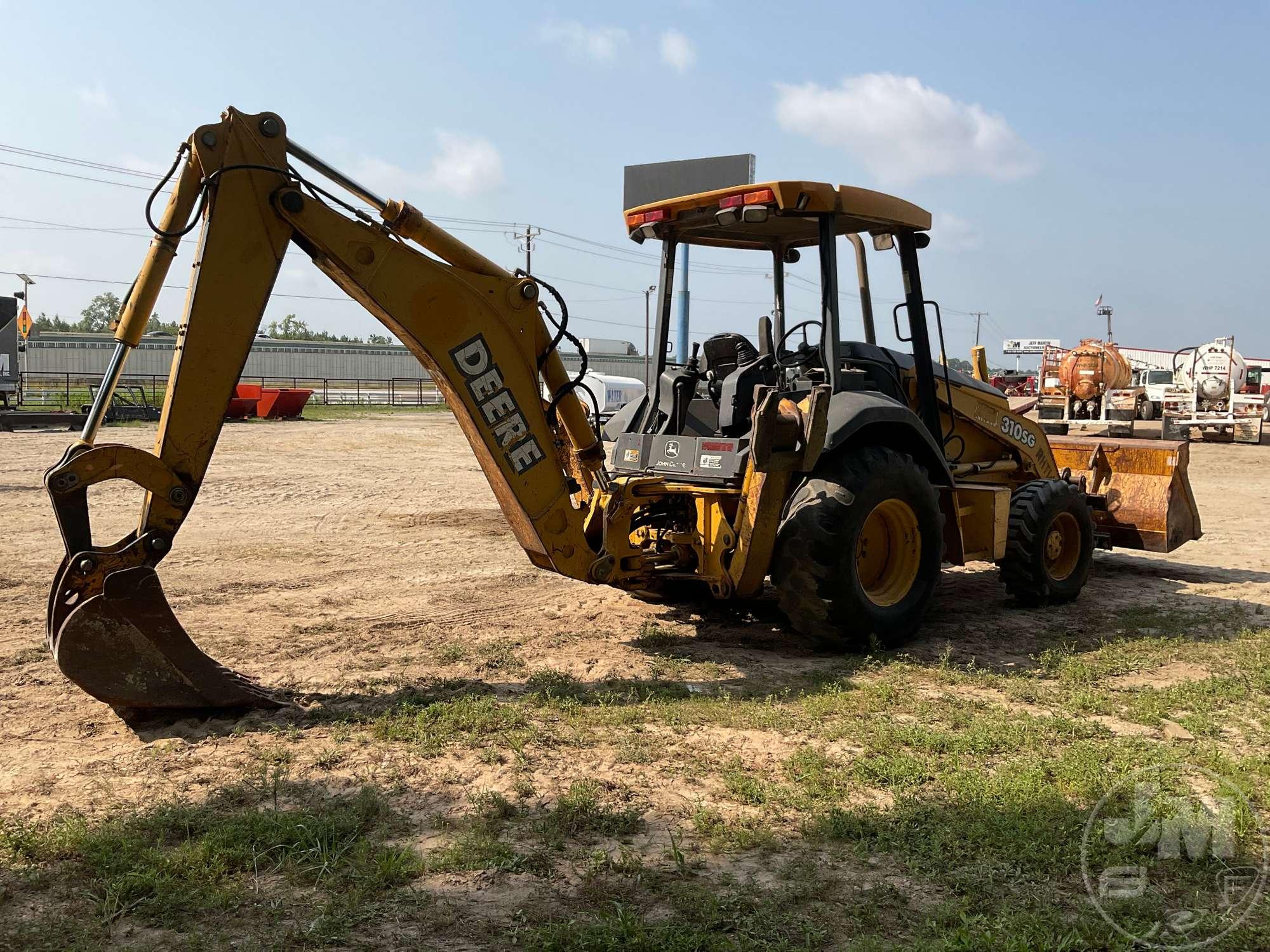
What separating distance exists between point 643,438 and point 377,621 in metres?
2.12

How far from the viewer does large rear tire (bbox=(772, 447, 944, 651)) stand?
5945mm

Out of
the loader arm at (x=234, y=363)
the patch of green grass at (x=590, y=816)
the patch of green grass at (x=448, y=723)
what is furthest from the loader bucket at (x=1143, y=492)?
the patch of green grass at (x=590, y=816)

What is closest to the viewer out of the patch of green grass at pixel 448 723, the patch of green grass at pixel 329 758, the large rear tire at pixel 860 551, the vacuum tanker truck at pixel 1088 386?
the patch of green grass at pixel 329 758

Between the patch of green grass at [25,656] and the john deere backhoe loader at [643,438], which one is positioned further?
the patch of green grass at [25,656]

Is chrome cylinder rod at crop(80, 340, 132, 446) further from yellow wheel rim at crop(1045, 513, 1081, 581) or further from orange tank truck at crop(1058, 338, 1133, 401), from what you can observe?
orange tank truck at crop(1058, 338, 1133, 401)

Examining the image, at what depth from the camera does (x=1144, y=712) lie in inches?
205

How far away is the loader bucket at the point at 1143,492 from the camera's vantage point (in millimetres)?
8773

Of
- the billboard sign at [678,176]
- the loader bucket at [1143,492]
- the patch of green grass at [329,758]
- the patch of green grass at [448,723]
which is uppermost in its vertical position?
the billboard sign at [678,176]

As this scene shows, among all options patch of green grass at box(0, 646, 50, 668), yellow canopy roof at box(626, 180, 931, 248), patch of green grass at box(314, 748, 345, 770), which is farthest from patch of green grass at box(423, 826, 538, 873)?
yellow canopy roof at box(626, 180, 931, 248)

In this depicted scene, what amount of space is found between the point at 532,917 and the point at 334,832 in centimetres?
88

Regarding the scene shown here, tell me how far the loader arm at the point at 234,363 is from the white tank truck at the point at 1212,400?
2362 centimetres

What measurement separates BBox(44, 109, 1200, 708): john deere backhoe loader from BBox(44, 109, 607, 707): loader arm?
1 centimetres

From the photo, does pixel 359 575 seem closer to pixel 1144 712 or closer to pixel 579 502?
pixel 579 502

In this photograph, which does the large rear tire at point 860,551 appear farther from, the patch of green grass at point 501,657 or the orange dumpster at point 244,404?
the orange dumpster at point 244,404
